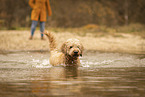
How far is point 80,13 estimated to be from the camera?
1870cm

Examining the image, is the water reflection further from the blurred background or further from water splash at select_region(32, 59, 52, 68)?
the blurred background

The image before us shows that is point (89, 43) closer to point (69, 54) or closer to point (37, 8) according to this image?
point (37, 8)

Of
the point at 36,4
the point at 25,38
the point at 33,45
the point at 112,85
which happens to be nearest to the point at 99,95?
the point at 112,85

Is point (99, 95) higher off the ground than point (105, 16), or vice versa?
point (105, 16)

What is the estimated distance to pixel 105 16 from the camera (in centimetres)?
1883

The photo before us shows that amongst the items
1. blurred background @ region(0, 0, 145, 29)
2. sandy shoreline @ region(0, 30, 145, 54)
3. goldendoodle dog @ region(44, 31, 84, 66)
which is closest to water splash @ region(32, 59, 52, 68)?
goldendoodle dog @ region(44, 31, 84, 66)

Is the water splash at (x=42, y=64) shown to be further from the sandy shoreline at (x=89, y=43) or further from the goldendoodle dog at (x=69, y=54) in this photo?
the sandy shoreline at (x=89, y=43)

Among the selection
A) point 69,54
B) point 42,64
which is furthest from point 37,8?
point 69,54

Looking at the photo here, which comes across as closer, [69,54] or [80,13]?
[69,54]

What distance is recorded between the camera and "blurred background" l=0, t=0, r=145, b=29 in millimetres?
18266

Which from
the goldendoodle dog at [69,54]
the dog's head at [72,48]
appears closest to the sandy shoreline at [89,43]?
the goldendoodle dog at [69,54]

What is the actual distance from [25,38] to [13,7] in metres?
5.97

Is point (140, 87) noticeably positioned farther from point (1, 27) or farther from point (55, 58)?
point (1, 27)

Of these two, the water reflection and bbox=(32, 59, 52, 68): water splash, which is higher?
bbox=(32, 59, 52, 68): water splash
